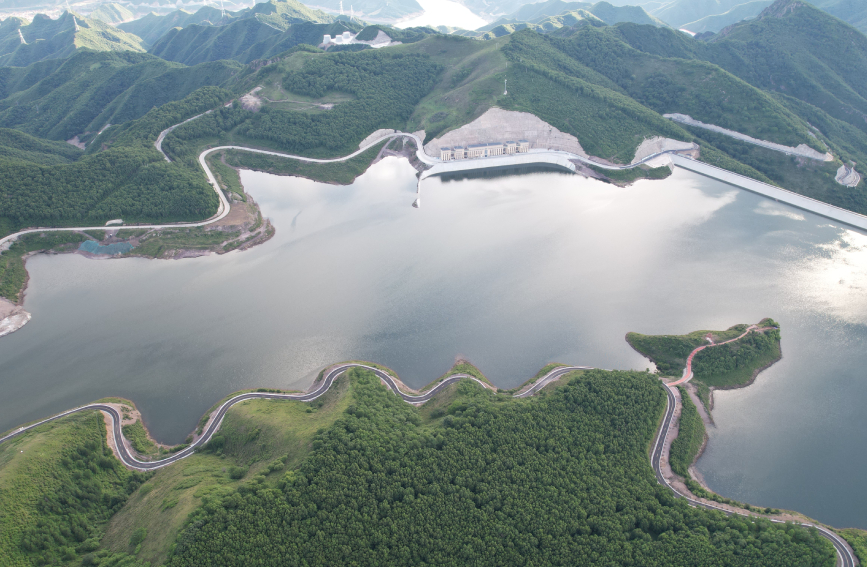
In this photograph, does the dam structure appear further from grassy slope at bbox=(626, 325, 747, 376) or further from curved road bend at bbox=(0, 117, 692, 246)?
grassy slope at bbox=(626, 325, 747, 376)

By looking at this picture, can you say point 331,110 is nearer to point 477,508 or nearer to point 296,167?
point 296,167

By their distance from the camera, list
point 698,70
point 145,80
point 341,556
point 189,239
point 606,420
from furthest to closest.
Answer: point 145,80 < point 698,70 < point 189,239 < point 606,420 < point 341,556

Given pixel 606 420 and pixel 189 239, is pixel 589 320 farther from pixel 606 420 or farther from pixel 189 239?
pixel 189 239

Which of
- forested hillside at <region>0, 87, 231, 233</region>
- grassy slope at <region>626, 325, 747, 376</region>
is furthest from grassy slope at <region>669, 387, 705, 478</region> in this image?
forested hillside at <region>0, 87, 231, 233</region>

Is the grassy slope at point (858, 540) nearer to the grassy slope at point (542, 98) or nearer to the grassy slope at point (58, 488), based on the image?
the grassy slope at point (58, 488)

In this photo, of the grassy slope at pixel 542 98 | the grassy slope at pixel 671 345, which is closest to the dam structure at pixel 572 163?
the grassy slope at pixel 542 98

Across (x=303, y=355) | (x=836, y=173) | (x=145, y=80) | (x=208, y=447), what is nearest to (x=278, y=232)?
(x=303, y=355)
